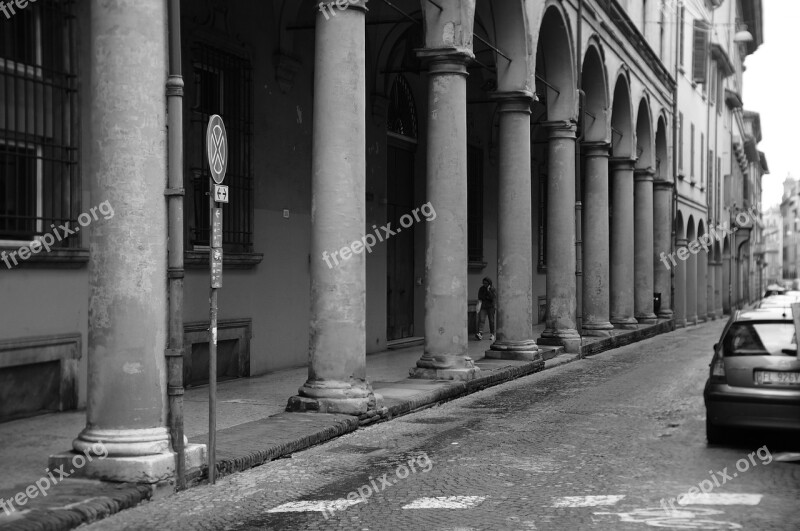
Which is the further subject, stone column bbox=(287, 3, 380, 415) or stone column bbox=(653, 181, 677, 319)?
stone column bbox=(653, 181, 677, 319)

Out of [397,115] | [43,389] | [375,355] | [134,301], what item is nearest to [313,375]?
[43,389]

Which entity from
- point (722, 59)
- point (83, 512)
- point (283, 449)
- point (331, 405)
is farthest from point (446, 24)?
point (722, 59)

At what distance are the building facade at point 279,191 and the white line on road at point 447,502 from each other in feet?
6.45

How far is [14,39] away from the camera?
10.6 m

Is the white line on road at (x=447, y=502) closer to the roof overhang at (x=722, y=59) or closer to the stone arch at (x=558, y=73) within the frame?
the stone arch at (x=558, y=73)

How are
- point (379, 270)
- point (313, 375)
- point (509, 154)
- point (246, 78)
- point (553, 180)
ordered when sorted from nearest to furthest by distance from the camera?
point (313, 375) < point (246, 78) < point (509, 154) < point (379, 270) < point (553, 180)

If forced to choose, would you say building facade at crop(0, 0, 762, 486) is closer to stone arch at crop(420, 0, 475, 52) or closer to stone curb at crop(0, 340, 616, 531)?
stone arch at crop(420, 0, 475, 52)

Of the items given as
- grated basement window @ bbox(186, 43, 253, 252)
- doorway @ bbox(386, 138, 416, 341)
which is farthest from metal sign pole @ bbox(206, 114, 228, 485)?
doorway @ bbox(386, 138, 416, 341)

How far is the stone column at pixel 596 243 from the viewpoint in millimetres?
24594

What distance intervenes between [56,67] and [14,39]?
610 millimetres

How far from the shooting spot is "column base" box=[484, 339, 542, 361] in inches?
695

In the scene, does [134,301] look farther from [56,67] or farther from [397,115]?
[397,115]

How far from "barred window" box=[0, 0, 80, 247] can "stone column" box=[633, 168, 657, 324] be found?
22241 mm

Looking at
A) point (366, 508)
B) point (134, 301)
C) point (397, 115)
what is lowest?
point (366, 508)
